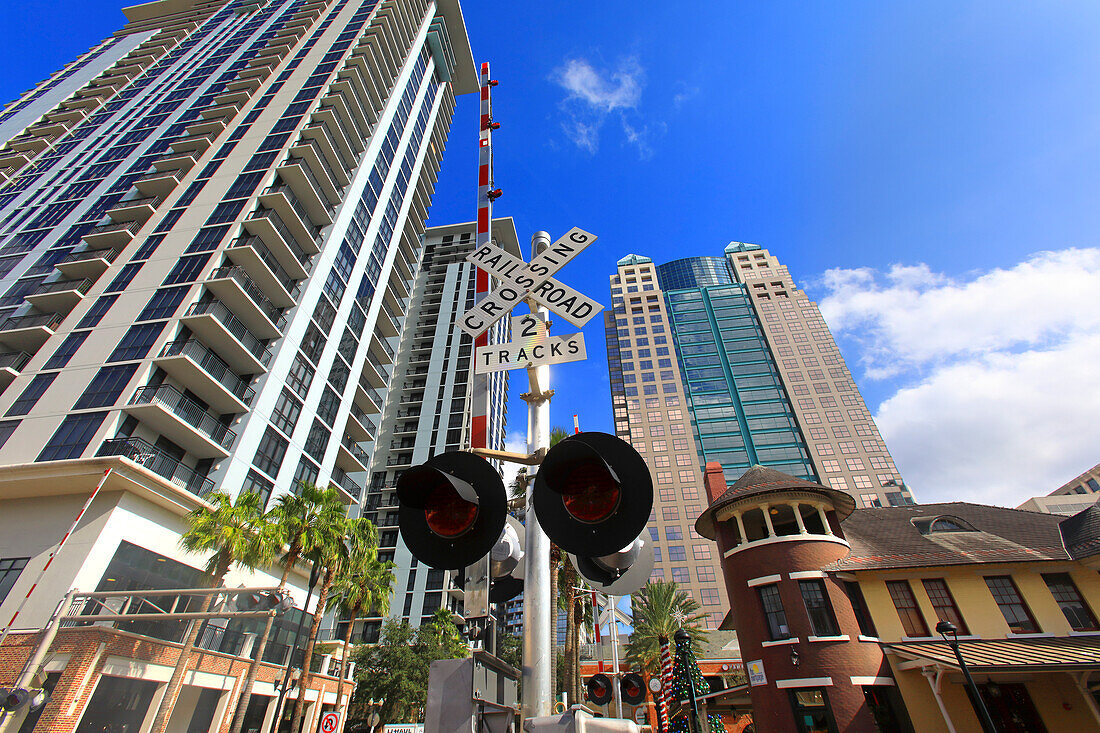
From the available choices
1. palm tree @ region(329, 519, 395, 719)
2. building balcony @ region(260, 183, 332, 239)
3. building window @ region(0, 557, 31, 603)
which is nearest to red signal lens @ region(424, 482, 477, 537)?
palm tree @ region(329, 519, 395, 719)

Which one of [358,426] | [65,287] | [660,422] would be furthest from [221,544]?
[660,422]

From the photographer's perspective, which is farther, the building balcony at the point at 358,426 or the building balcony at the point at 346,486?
the building balcony at the point at 358,426

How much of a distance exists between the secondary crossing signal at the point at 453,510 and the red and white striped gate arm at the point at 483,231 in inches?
24.9

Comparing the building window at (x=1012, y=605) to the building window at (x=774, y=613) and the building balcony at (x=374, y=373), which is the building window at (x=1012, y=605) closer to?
the building window at (x=774, y=613)

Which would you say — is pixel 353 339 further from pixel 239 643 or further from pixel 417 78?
pixel 417 78

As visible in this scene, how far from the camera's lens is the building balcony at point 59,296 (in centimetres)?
3588

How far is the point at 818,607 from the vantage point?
22.3m

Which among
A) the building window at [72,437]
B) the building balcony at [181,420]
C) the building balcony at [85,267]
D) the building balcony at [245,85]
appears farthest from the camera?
the building balcony at [245,85]

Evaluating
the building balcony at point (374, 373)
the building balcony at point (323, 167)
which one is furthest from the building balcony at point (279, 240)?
the building balcony at point (374, 373)

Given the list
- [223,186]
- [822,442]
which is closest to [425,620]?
[223,186]

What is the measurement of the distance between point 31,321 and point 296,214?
751 inches

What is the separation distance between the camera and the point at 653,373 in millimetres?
111000

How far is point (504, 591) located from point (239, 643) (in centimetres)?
3495

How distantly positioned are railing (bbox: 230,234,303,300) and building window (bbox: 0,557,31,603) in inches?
864
